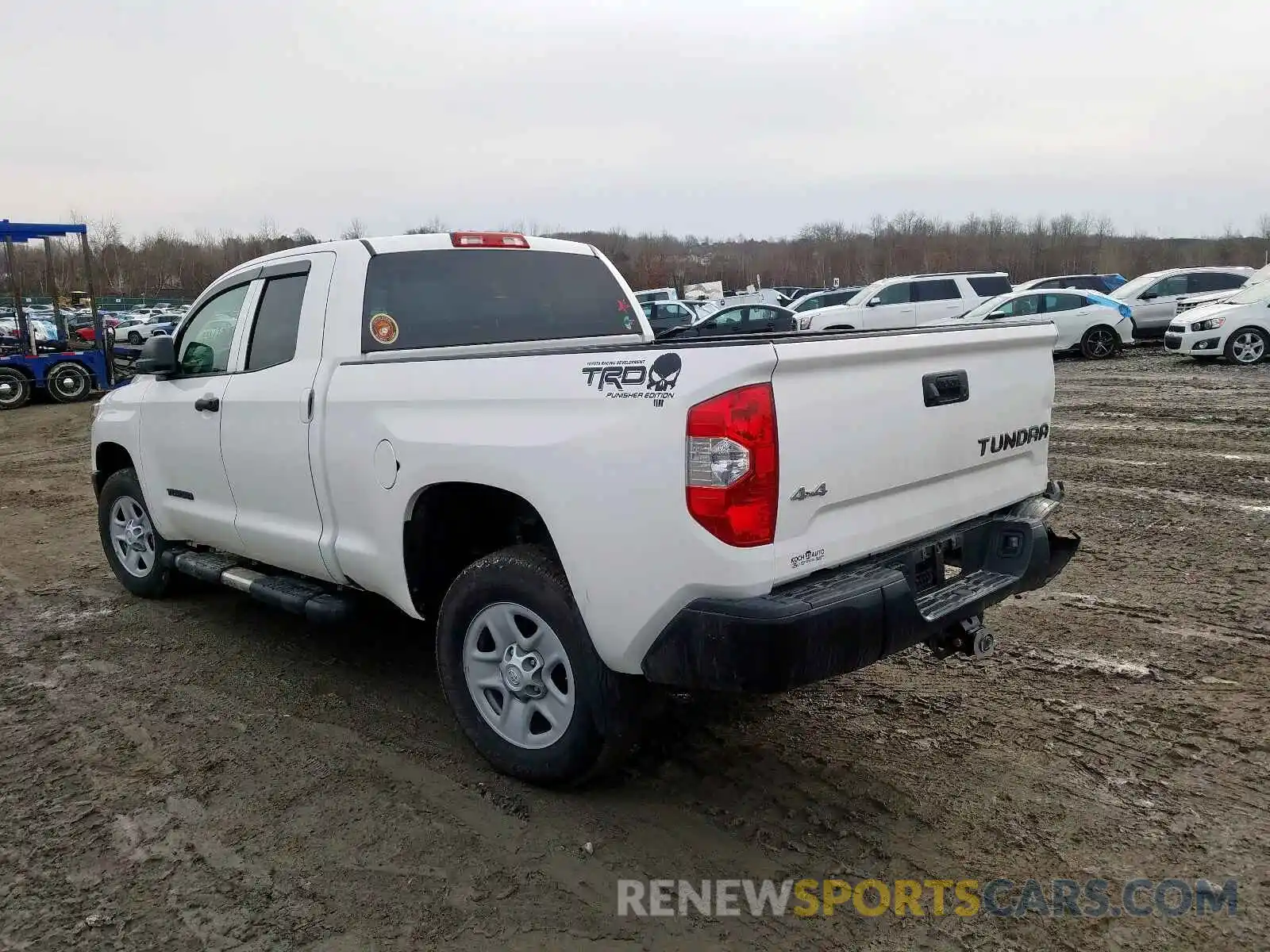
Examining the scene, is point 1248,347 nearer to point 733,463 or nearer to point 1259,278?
point 1259,278

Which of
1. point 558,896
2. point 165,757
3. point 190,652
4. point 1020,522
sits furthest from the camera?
point 190,652

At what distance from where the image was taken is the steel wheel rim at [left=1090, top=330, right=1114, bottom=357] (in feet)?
64.8

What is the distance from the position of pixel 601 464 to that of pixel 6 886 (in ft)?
7.73

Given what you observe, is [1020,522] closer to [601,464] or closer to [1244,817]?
[1244,817]

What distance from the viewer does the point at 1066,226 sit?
101m

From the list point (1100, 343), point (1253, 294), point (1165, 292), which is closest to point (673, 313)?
point (1100, 343)

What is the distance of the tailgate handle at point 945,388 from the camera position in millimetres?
Result: 3223

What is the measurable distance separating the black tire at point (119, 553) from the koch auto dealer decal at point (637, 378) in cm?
386

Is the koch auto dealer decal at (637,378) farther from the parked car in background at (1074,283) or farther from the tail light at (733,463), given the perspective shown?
the parked car in background at (1074,283)

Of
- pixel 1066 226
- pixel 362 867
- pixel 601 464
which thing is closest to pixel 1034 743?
pixel 601 464

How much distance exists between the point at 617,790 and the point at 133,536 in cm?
411

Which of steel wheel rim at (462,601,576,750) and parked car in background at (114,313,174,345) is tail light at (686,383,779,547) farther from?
parked car in background at (114,313,174,345)

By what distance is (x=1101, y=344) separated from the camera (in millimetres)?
19844

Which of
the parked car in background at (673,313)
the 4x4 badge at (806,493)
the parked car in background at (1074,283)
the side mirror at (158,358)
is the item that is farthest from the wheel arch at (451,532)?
the parked car in background at (673,313)
